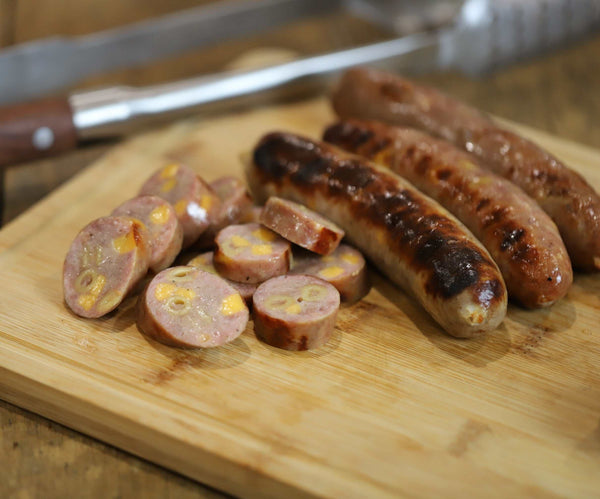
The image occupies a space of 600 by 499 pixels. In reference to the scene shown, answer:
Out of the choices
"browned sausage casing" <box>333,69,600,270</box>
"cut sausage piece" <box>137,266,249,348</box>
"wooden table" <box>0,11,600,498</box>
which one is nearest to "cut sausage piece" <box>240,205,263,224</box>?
"cut sausage piece" <box>137,266,249,348</box>

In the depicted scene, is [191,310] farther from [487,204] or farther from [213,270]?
[487,204]

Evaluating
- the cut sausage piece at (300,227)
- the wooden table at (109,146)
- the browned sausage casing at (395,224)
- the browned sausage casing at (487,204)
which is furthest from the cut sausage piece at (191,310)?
the browned sausage casing at (487,204)

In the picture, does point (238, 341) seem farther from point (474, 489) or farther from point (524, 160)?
point (524, 160)

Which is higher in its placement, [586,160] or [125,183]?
[586,160]

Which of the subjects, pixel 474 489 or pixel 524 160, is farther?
pixel 524 160

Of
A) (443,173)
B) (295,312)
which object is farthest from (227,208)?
(443,173)

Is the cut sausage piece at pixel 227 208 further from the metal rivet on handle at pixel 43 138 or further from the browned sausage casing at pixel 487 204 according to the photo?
the metal rivet on handle at pixel 43 138

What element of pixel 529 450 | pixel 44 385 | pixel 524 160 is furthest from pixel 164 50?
pixel 529 450
